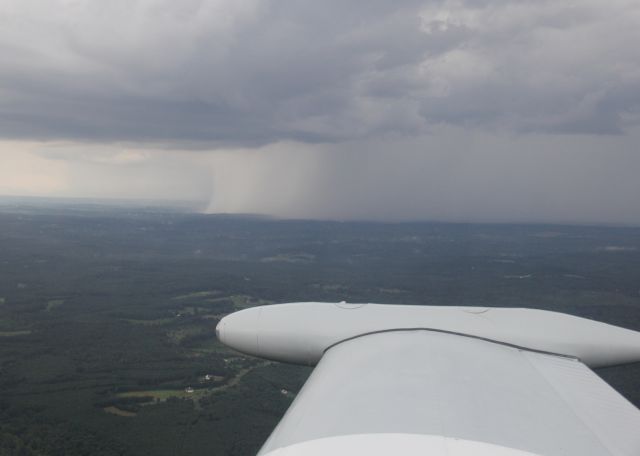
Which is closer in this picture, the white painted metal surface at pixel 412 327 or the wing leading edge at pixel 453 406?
the wing leading edge at pixel 453 406

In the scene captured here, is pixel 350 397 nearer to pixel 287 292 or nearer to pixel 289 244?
pixel 287 292

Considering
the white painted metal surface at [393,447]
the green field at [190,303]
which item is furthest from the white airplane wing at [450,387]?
the green field at [190,303]

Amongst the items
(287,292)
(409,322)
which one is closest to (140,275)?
(287,292)

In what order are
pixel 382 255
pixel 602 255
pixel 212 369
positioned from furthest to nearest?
pixel 382 255 < pixel 602 255 < pixel 212 369

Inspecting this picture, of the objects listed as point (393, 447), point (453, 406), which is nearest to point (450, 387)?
point (453, 406)

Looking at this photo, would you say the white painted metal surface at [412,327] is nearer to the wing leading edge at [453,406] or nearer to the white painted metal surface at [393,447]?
the wing leading edge at [453,406]

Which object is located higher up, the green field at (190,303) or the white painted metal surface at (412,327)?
the white painted metal surface at (412,327)

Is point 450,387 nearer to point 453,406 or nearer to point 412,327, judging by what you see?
point 453,406

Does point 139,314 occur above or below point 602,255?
below

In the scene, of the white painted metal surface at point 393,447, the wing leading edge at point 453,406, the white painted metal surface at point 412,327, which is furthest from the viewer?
the white painted metal surface at point 412,327
